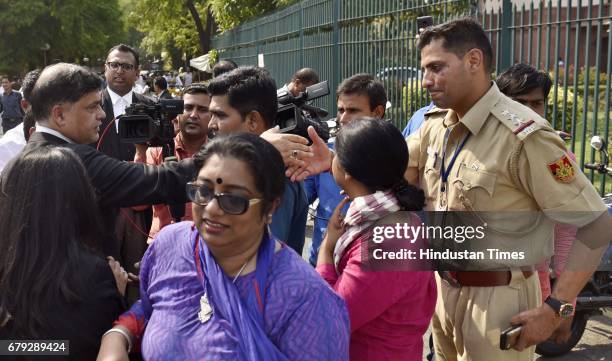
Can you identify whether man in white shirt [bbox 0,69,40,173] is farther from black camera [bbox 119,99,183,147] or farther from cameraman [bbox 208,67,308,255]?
cameraman [bbox 208,67,308,255]

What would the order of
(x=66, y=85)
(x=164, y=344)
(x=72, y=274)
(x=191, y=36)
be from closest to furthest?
(x=164, y=344) < (x=72, y=274) < (x=66, y=85) < (x=191, y=36)

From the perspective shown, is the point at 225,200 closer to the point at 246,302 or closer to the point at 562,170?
the point at 246,302

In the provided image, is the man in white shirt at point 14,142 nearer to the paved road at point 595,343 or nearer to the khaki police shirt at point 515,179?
the khaki police shirt at point 515,179

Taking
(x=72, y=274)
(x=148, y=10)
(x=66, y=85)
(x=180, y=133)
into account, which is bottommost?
(x=72, y=274)

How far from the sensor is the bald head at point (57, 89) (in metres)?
2.91

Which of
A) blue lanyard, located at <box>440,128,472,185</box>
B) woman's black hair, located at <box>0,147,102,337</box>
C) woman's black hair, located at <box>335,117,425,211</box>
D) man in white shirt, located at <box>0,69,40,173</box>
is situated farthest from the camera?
man in white shirt, located at <box>0,69,40,173</box>

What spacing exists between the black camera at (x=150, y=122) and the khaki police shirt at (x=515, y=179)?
1419 mm

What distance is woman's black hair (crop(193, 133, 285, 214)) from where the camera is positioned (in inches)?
78.0

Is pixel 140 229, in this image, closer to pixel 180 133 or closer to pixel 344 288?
pixel 180 133

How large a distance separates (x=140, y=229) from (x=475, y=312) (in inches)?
78.9

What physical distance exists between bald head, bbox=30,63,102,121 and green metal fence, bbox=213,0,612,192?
3.23 m

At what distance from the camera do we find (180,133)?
3822 millimetres

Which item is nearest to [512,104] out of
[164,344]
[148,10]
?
[164,344]

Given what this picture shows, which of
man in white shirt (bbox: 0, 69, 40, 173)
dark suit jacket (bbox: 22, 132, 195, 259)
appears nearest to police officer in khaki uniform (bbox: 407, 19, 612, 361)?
dark suit jacket (bbox: 22, 132, 195, 259)
